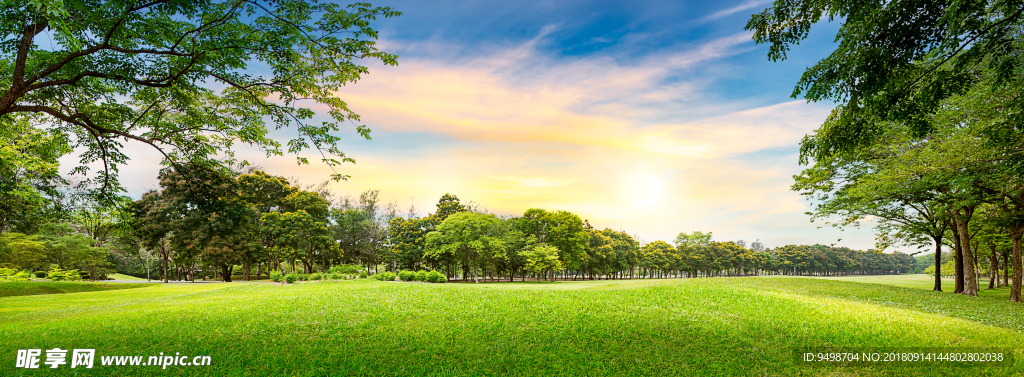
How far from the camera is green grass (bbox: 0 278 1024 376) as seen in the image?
5910 millimetres

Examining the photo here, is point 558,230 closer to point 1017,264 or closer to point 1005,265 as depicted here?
point 1017,264

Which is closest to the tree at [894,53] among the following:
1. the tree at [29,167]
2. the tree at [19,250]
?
the tree at [29,167]

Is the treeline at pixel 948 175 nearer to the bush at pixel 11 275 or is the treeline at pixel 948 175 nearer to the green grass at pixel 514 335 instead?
the green grass at pixel 514 335

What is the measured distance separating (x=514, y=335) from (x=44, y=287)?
29034 millimetres

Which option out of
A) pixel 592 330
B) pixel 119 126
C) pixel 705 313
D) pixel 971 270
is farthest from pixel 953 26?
pixel 971 270

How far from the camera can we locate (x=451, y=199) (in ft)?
156

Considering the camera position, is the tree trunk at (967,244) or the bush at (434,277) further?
the bush at (434,277)

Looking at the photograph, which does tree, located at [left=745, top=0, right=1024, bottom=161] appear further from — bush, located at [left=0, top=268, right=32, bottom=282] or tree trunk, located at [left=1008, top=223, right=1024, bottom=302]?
bush, located at [left=0, top=268, right=32, bottom=282]

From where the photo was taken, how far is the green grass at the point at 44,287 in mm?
20031

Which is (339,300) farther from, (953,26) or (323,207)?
(323,207)

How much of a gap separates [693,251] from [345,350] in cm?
7211

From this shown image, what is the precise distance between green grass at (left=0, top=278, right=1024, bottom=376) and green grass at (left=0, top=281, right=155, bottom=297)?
1467cm

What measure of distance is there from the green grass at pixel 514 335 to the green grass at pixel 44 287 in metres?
14.7

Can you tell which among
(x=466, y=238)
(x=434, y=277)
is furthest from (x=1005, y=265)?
(x=434, y=277)
